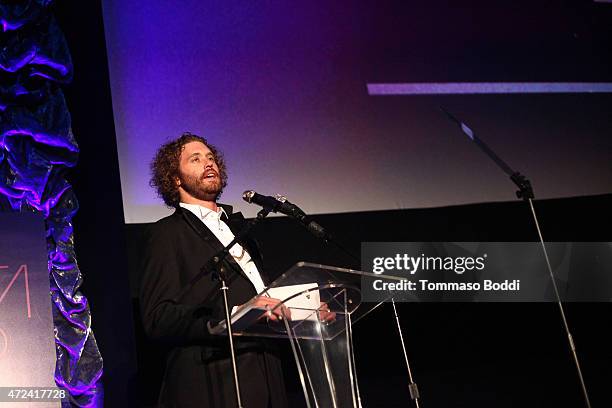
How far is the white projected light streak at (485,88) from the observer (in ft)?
12.6

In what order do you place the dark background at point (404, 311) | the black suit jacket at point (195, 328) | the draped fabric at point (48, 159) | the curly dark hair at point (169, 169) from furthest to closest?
the dark background at point (404, 311)
the draped fabric at point (48, 159)
the curly dark hair at point (169, 169)
the black suit jacket at point (195, 328)

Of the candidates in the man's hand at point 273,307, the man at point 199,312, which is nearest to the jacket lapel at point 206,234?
the man at point 199,312

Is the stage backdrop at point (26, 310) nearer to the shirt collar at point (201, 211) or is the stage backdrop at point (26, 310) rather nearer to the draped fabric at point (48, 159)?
the draped fabric at point (48, 159)

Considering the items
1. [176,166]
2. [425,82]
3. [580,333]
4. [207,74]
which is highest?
[207,74]

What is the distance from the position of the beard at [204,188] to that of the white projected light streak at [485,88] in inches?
57.1

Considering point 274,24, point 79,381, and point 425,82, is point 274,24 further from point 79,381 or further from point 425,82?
point 79,381

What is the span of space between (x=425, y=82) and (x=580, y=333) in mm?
1623

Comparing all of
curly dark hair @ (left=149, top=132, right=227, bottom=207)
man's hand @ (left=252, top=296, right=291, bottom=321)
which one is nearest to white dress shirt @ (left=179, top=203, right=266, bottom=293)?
curly dark hair @ (left=149, top=132, right=227, bottom=207)

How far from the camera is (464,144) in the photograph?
12.5 ft

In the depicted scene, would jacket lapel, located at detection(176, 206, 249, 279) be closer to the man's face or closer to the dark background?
the man's face

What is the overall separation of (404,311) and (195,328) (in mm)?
1771

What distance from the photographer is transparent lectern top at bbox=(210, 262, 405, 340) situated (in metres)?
1.93

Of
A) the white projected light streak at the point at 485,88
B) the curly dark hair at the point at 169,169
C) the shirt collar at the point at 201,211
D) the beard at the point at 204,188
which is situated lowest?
the shirt collar at the point at 201,211

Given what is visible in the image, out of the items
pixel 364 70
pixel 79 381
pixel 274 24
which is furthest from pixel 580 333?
pixel 79 381
